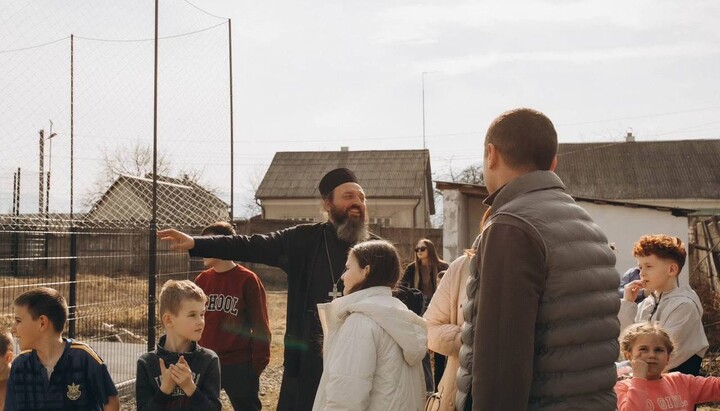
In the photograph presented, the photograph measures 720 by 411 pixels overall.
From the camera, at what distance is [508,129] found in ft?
9.50

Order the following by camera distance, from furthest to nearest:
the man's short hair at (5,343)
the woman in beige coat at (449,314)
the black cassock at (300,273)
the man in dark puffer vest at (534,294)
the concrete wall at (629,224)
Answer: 1. the concrete wall at (629,224)
2. the black cassock at (300,273)
3. the man's short hair at (5,343)
4. the woman in beige coat at (449,314)
5. the man in dark puffer vest at (534,294)

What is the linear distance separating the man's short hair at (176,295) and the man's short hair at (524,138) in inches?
89.1

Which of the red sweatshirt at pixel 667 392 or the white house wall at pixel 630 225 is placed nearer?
the red sweatshirt at pixel 667 392

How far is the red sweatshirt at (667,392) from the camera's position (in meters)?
4.57

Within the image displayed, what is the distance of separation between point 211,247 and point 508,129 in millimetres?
2947

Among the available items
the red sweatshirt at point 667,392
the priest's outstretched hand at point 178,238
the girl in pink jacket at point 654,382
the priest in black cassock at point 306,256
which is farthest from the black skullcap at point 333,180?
the red sweatshirt at point 667,392

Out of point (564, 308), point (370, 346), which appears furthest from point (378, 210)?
point (564, 308)

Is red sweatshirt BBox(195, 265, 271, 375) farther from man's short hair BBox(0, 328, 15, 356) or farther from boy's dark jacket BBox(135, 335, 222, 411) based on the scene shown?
boy's dark jacket BBox(135, 335, 222, 411)

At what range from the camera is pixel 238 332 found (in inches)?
268

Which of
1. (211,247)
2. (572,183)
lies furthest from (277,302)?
(572,183)

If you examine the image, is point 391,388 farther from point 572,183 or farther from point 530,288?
point 572,183

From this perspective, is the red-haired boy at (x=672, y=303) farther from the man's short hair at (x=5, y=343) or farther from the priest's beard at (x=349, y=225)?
the man's short hair at (x=5, y=343)

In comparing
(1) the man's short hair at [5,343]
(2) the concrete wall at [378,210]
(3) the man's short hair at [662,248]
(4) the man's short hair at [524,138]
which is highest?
(2) the concrete wall at [378,210]

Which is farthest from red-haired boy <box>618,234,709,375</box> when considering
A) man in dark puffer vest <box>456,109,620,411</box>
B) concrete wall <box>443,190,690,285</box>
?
concrete wall <box>443,190,690,285</box>
